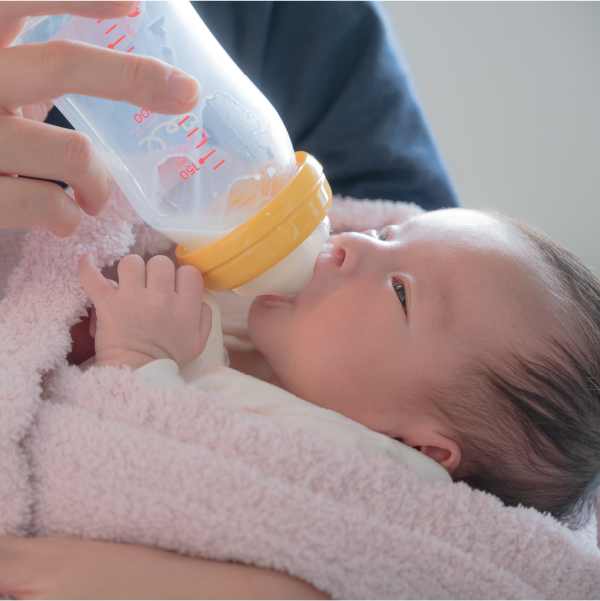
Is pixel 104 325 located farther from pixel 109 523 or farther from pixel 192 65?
pixel 192 65

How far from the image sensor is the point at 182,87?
0.62 metres

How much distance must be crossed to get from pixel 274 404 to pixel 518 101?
1611 mm

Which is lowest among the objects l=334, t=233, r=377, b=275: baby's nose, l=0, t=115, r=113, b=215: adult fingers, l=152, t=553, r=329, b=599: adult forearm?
l=152, t=553, r=329, b=599: adult forearm

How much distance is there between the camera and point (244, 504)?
71cm

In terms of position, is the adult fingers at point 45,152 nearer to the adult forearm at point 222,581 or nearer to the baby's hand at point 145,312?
the baby's hand at point 145,312

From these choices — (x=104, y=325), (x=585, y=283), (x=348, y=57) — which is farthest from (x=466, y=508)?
(x=348, y=57)

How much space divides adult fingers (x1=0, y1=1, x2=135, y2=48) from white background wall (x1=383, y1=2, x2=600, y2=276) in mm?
1571

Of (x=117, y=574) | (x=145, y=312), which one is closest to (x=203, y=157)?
(x=145, y=312)

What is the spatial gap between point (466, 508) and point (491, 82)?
163 cm

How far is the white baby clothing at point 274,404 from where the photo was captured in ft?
2.68

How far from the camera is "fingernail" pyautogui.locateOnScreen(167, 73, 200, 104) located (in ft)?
2.03

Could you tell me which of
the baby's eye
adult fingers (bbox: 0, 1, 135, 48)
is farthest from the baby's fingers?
the baby's eye

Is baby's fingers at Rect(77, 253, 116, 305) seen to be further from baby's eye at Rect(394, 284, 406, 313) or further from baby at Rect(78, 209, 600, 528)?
baby's eye at Rect(394, 284, 406, 313)

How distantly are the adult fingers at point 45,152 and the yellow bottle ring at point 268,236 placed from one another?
0.67 ft
